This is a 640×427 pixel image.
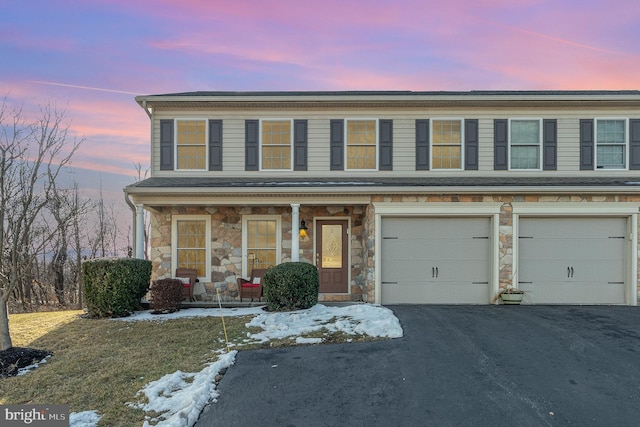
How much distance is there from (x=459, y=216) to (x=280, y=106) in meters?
5.78

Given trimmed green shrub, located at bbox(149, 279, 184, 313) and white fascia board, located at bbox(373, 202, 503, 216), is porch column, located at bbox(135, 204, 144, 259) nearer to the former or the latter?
trimmed green shrub, located at bbox(149, 279, 184, 313)

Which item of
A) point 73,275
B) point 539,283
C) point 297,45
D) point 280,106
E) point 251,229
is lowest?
point 73,275

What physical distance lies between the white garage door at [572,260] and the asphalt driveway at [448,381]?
265 cm

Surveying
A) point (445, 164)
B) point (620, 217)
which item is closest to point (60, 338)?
point (445, 164)

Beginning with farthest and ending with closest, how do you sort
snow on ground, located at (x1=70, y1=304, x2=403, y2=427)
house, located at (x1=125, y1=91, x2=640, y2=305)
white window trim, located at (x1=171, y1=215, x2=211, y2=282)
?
white window trim, located at (x1=171, y1=215, x2=211, y2=282)
house, located at (x1=125, y1=91, x2=640, y2=305)
snow on ground, located at (x1=70, y1=304, x2=403, y2=427)

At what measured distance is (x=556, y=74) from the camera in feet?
43.5

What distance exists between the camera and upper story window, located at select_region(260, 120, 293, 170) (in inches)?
427

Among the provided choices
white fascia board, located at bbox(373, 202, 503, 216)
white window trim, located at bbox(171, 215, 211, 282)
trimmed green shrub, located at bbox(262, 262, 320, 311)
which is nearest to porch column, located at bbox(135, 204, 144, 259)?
white window trim, located at bbox(171, 215, 211, 282)

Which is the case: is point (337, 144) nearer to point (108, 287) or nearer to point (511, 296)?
point (511, 296)

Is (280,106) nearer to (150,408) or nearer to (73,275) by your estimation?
(150,408)

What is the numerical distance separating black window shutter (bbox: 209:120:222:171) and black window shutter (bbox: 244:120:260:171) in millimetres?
743

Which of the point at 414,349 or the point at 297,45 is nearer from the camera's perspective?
the point at 414,349

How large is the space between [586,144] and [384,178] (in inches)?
225

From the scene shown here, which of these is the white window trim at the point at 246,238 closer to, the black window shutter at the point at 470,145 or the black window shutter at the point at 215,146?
the black window shutter at the point at 215,146
